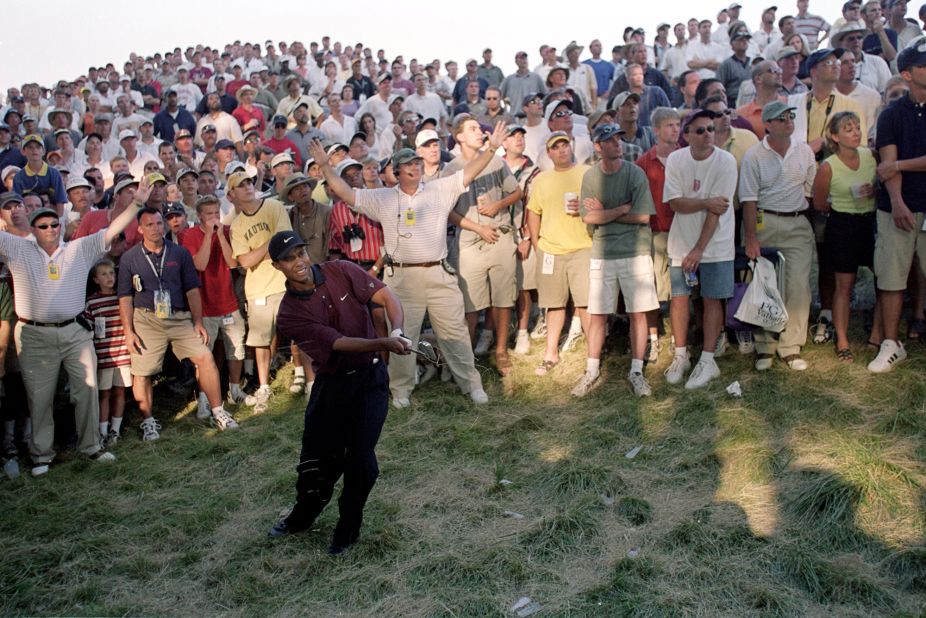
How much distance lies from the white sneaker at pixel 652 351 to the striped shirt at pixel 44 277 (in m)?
5.21

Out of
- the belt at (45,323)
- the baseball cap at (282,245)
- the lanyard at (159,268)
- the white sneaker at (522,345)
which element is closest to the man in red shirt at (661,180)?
the white sneaker at (522,345)

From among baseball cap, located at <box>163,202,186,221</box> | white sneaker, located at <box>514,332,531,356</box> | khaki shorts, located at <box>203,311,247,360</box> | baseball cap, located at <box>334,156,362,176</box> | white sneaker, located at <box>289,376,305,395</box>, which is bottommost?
white sneaker, located at <box>289,376,305,395</box>

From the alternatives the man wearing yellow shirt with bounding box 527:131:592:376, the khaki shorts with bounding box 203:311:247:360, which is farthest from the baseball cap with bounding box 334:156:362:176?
the man wearing yellow shirt with bounding box 527:131:592:376

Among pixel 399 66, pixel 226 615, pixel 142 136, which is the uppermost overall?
pixel 399 66

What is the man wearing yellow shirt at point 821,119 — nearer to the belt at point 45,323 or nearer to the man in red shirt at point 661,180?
the man in red shirt at point 661,180

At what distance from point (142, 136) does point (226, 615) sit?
9.79 meters

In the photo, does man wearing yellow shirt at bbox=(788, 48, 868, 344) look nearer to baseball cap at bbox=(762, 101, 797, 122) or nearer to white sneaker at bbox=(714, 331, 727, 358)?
baseball cap at bbox=(762, 101, 797, 122)

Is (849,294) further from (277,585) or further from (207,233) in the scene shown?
(207,233)

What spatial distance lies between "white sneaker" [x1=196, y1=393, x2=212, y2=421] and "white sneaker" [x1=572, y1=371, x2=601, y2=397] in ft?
11.8

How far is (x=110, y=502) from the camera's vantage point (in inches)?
268

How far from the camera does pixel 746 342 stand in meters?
7.91

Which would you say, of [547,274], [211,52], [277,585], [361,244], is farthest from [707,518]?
[211,52]

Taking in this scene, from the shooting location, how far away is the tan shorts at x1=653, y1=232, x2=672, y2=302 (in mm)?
8133

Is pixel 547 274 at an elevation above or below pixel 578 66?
below
